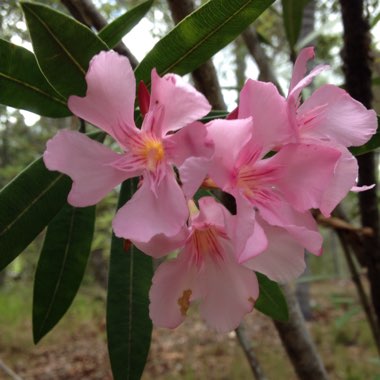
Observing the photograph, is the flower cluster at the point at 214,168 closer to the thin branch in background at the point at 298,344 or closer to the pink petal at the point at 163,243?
the pink petal at the point at 163,243

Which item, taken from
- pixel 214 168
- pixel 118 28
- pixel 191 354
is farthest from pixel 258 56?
pixel 191 354

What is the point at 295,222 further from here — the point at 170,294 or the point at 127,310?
the point at 127,310

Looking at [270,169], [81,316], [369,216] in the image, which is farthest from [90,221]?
[81,316]

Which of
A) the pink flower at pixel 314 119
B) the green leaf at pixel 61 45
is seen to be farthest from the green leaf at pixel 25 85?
the pink flower at pixel 314 119

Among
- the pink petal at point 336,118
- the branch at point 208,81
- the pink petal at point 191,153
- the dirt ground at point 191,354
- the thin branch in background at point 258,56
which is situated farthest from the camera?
the dirt ground at point 191,354

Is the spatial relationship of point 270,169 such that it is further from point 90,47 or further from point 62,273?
point 62,273

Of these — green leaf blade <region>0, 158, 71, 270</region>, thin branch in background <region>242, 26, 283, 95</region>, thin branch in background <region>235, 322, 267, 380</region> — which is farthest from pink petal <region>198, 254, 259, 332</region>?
thin branch in background <region>242, 26, 283, 95</region>

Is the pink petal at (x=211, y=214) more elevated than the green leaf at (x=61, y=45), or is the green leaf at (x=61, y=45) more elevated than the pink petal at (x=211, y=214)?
the green leaf at (x=61, y=45)

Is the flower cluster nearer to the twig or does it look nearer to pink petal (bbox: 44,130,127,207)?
pink petal (bbox: 44,130,127,207)
